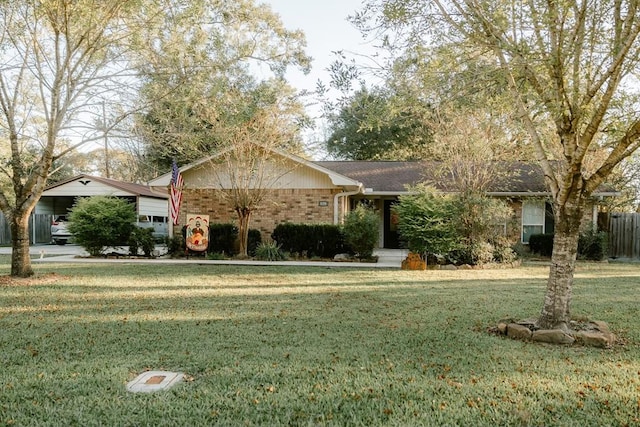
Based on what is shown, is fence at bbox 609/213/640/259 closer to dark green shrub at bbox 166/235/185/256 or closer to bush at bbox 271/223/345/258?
bush at bbox 271/223/345/258

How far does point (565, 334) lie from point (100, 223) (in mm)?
14358

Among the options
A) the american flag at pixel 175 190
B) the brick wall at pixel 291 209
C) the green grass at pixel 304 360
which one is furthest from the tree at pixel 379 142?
the green grass at pixel 304 360

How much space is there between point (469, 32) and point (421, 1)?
74 cm

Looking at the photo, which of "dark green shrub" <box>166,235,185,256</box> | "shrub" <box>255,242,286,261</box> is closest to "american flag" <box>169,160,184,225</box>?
"dark green shrub" <box>166,235,185,256</box>

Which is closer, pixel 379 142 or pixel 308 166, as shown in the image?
pixel 308 166

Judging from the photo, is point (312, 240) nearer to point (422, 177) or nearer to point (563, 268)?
point (422, 177)

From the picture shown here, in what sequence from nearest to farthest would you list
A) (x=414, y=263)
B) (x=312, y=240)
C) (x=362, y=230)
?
(x=414, y=263), (x=362, y=230), (x=312, y=240)

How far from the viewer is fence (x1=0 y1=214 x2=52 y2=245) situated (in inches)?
915

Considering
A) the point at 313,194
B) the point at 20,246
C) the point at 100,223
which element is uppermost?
the point at 313,194

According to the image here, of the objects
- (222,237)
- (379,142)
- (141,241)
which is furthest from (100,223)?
(379,142)

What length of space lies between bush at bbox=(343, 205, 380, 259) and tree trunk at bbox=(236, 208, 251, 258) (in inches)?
123

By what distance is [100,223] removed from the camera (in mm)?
15898

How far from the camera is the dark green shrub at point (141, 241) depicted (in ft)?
53.0

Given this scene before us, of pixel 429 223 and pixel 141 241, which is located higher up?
pixel 429 223
